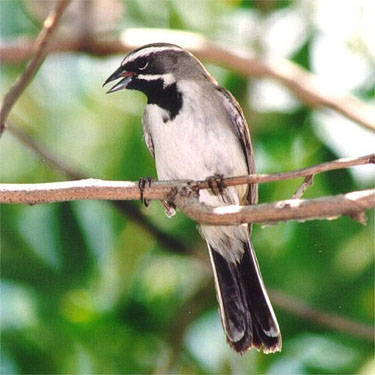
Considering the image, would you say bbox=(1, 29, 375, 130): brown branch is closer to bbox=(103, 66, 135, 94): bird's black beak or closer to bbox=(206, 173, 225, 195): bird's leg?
bbox=(103, 66, 135, 94): bird's black beak

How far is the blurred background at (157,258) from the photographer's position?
421cm

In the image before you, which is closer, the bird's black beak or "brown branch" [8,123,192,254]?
the bird's black beak

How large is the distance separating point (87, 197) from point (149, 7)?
9.18ft

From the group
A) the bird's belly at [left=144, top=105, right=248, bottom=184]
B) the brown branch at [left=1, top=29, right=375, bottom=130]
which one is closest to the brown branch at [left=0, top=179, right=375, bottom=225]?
the bird's belly at [left=144, top=105, right=248, bottom=184]

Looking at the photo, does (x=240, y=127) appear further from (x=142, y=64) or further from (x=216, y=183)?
(x=216, y=183)

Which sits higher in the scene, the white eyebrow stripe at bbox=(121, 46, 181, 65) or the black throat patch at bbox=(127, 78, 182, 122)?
the white eyebrow stripe at bbox=(121, 46, 181, 65)

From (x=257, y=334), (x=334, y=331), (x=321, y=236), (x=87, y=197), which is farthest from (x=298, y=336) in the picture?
(x=87, y=197)

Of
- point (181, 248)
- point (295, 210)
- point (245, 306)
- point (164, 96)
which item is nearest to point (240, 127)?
point (164, 96)

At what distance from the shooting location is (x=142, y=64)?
11.1 ft

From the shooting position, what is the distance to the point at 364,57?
4.64m

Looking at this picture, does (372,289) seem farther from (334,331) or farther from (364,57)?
(364,57)

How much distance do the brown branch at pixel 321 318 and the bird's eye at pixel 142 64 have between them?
118 cm

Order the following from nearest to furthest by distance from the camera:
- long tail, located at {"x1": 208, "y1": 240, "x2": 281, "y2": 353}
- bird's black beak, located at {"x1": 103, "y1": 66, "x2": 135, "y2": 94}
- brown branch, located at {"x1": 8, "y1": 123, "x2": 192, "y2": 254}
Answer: long tail, located at {"x1": 208, "y1": 240, "x2": 281, "y2": 353}
bird's black beak, located at {"x1": 103, "y1": 66, "x2": 135, "y2": 94}
brown branch, located at {"x1": 8, "y1": 123, "x2": 192, "y2": 254}

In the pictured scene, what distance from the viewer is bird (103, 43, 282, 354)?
335cm
